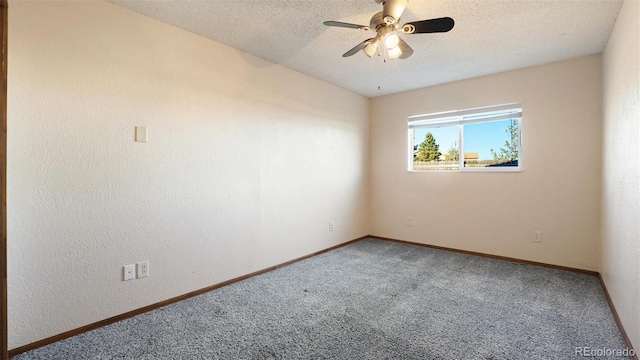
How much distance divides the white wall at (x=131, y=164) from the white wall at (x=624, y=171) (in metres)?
2.80

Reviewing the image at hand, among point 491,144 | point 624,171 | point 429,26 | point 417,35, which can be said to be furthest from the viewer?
point 491,144

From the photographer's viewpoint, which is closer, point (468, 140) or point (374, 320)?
point (374, 320)

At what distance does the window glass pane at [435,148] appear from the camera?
3971 mm

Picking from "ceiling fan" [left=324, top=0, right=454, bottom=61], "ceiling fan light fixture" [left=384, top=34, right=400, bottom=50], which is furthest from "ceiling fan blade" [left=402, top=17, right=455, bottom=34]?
"ceiling fan light fixture" [left=384, top=34, right=400, bottom=50]

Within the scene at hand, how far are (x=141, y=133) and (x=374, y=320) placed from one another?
2283 millimetres

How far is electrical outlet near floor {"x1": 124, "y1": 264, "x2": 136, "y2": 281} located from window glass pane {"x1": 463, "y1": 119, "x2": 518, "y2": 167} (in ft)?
12.8

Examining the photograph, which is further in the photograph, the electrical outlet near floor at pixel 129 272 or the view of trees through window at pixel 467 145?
the view of trees through window at pixel 467 145

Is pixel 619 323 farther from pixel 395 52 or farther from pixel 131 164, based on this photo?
pixel 131 164

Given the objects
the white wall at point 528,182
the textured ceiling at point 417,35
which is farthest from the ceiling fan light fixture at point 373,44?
the white wall at point 528,182

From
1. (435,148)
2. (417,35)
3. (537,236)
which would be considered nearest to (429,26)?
(417,35)

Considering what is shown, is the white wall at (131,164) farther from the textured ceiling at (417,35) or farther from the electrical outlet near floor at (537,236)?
the electrical outlet near floor at (537,236)

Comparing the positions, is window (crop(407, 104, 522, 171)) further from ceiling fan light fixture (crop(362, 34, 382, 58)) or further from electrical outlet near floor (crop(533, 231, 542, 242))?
ceiling fan light fixture (crop(362, 34, 382, 58))

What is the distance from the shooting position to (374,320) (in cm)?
207

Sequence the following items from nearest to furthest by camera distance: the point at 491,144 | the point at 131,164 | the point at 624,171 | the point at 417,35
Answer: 1. the point at 624,171
2. the point at 131,164
3. the point at 417,35
4. the point at 491,144
